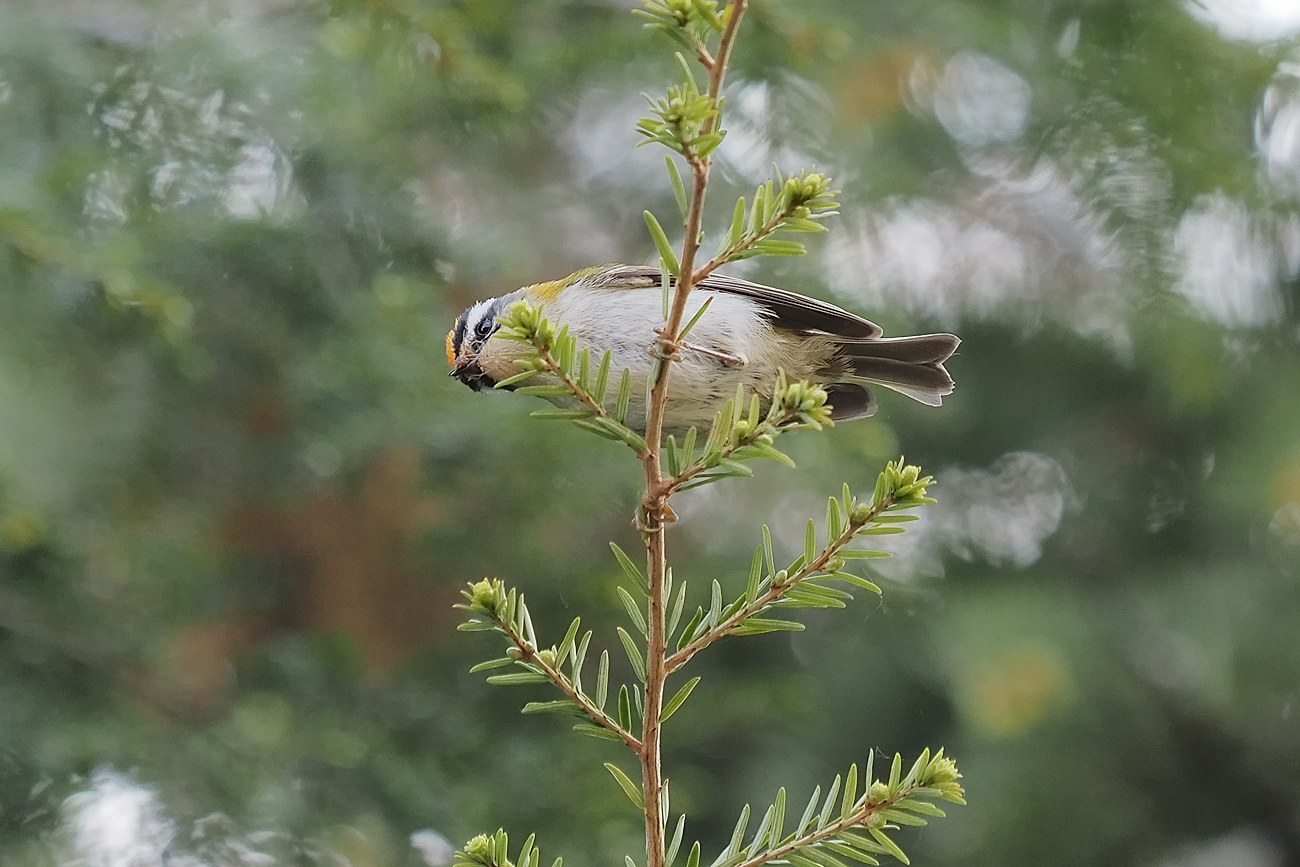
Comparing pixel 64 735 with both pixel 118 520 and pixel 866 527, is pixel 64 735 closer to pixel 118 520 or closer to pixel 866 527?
pixel 118 520

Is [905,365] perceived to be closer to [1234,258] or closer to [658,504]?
[658,504]

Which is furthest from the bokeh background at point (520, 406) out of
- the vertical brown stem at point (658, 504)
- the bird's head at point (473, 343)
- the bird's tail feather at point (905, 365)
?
the vertical brown stem at point (658, 504)

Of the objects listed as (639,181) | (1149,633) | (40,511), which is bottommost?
(40,511)

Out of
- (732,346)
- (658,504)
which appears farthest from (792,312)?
(658,504)

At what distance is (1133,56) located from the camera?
2.80 m

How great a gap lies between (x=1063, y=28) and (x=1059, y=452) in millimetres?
1519

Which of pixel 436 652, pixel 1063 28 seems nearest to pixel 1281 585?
pixel 1063 28

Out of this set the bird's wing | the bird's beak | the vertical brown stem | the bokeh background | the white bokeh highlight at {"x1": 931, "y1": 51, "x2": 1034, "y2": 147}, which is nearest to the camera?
the vertical brown stem

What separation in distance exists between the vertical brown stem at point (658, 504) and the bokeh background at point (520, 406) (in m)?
1.35

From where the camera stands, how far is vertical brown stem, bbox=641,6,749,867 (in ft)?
Result: 3.10

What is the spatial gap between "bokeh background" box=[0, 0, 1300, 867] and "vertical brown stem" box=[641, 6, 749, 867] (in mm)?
1350

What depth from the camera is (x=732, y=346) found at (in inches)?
75.4

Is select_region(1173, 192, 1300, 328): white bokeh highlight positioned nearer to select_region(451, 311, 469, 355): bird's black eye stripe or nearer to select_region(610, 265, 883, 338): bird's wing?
select_region(610, 265, 883, 338): bird's wing

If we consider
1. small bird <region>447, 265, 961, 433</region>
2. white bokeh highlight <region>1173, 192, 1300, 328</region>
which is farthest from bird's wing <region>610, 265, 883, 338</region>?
white bokeh highlight <region>1173, 192, 1300, 328</region>
